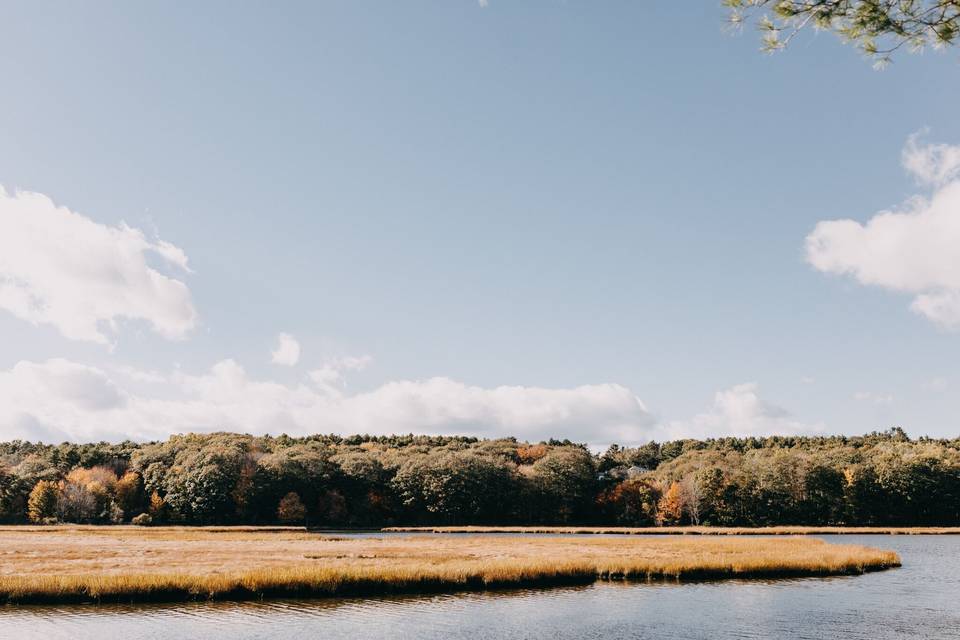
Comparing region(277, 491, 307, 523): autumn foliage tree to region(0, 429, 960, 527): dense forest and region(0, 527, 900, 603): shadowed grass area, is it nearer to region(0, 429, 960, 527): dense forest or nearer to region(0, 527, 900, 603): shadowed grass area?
region(0, 429, 960, 527): dense forest

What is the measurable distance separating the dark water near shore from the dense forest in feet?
299

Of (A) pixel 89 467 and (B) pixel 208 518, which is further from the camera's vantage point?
(A) pixel 89 467

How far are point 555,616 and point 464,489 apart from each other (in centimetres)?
10560

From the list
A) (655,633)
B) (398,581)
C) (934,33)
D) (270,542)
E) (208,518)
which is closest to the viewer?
(934,33)

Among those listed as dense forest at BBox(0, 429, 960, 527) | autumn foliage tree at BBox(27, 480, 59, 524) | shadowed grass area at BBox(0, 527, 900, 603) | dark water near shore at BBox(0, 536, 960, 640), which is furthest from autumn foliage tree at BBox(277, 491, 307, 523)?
dark water near shore at BBox(0, 536, 960, 640)

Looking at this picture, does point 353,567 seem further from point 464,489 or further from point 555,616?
point 464,489

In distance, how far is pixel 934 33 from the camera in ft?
50.1

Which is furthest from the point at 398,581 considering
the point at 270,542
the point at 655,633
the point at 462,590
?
the point at 270,542

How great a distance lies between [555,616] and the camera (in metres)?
34.9

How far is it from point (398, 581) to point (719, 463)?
363ft

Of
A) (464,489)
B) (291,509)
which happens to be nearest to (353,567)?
(291,509)

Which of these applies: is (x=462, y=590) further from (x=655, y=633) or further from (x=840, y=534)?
(x=840, y=534)

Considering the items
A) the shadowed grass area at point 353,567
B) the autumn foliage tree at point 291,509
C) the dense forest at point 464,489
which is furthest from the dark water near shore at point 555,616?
the autumn foliage tree at point 291,509

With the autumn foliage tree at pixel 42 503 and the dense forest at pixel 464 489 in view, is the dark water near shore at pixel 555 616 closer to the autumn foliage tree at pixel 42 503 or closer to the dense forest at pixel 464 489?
the dense forest at pixel 464 489
